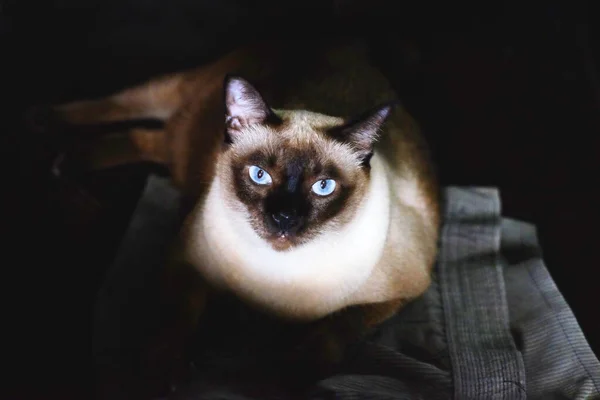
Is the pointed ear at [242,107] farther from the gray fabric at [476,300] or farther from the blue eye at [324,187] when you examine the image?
the gray fabric at [476,300]

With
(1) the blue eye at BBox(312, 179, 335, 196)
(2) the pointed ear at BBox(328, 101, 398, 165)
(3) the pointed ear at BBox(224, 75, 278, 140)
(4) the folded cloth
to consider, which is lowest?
(4) the folded cloth

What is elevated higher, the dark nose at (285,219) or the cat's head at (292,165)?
the cat's head at (292,165)

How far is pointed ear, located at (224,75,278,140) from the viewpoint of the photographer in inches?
43.1

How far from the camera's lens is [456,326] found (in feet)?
4.44

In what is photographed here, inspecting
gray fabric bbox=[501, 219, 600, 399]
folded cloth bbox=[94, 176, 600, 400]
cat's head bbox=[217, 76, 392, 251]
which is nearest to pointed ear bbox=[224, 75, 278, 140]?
cat's head bbox=[217, 76, 392, 251]

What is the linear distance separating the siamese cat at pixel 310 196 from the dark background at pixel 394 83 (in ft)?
0.82

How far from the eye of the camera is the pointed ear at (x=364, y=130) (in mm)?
1081

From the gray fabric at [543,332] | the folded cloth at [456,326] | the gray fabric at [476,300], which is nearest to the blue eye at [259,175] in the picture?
the folded cloth at [456,326]

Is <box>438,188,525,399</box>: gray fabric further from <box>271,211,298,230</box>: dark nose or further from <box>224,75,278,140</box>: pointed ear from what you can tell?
<box>224,75,278,140</box>: pointed ear

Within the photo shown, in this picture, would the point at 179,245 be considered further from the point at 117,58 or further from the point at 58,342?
the point at 117,58

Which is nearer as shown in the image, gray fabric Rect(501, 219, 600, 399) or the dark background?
gray fabric Rect(501, 219, 600, 399)

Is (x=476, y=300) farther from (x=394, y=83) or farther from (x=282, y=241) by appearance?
(x=394, y=83)

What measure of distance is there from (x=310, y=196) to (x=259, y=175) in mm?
99

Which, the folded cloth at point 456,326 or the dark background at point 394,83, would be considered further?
the dark background at point 394,83
